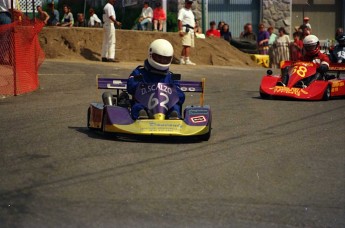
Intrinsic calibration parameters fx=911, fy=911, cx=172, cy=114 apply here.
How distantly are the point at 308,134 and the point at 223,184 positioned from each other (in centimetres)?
371

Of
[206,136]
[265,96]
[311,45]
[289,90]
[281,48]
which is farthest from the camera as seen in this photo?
[281,48]

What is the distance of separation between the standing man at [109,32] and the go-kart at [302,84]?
26.1ft

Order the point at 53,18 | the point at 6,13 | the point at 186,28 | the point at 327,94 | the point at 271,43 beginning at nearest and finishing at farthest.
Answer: the point at 327,94, the point at 6,13, the point at 186,28, the point at 53,18, the point at 271,43

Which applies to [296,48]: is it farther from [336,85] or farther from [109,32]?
[336,85]

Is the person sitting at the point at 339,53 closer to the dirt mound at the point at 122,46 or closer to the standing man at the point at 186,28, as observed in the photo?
the standing man at the point at 186,28

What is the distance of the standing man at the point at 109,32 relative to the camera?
2458 cm

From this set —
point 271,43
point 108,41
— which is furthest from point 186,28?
point 271,43

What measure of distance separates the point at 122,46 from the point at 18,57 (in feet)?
35.9

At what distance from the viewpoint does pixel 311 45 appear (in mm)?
18156

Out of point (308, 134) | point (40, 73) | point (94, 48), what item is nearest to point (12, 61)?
point (40, 73)

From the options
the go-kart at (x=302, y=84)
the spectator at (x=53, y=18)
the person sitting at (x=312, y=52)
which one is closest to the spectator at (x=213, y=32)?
the spectator at (x=53, y=18)

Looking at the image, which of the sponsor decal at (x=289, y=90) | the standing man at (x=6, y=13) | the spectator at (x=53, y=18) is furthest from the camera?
the spectator at (x=53, y=18)

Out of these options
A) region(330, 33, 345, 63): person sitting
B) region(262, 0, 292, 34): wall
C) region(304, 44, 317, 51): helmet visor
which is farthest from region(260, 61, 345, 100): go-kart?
region(262, 0, 292, 34): wall

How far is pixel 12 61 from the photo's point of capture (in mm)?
16406
